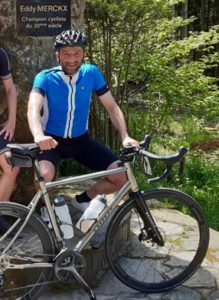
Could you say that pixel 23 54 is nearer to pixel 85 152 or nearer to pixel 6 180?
pixel 85 152

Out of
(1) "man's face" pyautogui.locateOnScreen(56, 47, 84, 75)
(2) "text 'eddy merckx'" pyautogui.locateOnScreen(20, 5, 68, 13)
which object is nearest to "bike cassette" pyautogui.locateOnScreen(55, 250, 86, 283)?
(1) "man's face" pyautogui.locateOnScreen(56, 47, 84, 75)

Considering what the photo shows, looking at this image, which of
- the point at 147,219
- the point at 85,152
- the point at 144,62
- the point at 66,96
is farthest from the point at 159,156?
the point at 144,62

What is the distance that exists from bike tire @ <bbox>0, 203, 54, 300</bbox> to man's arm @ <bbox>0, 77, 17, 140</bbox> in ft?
2.32

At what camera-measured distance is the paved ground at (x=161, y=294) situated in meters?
4.01

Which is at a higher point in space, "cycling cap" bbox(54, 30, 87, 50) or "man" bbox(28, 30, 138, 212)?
"cycling cap" bbox(54, 30, 87, 50)

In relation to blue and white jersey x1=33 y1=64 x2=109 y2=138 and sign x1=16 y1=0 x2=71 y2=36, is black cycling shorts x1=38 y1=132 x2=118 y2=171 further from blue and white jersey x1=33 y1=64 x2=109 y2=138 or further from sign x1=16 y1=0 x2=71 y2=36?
sign x1=16 y1=0 x2=71 y2=36

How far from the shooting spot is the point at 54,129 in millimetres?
4121

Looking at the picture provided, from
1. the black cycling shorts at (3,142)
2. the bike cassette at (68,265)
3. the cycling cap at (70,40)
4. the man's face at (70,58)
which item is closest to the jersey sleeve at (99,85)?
the man's face at (70,58)

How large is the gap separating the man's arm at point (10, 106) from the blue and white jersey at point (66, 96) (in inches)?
10.5

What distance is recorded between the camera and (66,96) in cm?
403

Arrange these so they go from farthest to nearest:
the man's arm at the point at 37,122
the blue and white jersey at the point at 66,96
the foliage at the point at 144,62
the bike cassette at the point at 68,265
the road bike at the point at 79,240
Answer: the foliage at the point at 144,62, the blue and white jersey at the point at 66,96, the bike cassette at the point at 68,265, the road bike at the point at 79,240, the man's arm at the point at 37,122

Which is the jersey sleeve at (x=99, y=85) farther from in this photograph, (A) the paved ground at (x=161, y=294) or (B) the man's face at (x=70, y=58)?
(A) the paved ground at (x=161, y=294)

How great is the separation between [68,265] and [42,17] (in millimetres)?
2134

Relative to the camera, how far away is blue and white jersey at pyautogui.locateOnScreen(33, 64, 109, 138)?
4.01m
